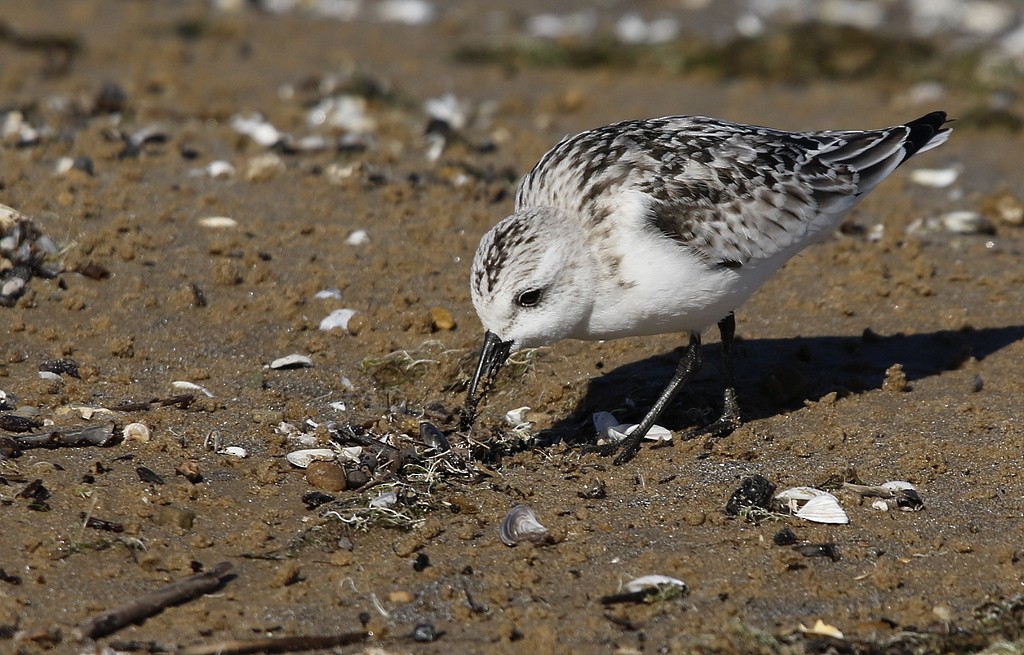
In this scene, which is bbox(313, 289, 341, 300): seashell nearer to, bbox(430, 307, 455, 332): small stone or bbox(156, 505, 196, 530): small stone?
bbox(430, 307, 455, 332): small stone

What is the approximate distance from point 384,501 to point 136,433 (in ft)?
3.91

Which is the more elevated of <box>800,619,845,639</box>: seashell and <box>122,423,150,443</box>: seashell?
<box>800,619,845,639</box>: seashell

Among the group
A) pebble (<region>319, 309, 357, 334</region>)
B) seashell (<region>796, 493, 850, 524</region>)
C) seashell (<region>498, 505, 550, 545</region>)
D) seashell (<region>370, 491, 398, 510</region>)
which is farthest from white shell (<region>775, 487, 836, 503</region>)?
pebble (<region>319, 309, 357, 334</region>)

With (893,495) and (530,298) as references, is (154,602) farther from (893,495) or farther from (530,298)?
(893,495)

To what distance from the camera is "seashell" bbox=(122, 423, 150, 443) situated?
5.41m

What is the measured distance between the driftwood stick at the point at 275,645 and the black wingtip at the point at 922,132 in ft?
12.9

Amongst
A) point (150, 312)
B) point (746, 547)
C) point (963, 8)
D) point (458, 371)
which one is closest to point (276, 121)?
point (150, 312)

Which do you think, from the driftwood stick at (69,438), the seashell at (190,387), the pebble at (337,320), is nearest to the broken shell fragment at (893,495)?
the pebble at (337,320)

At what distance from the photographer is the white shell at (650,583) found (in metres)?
4.42

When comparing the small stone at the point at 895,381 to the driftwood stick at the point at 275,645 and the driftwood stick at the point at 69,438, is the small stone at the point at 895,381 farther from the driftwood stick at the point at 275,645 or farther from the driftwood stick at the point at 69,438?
the driftwood stick at the point at 69,438

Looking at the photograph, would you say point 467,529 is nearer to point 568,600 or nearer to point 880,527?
point 568,600

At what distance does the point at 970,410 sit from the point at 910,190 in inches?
152

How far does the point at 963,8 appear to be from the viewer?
14375 millimetres

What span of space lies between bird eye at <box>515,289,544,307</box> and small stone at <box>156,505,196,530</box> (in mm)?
1576
